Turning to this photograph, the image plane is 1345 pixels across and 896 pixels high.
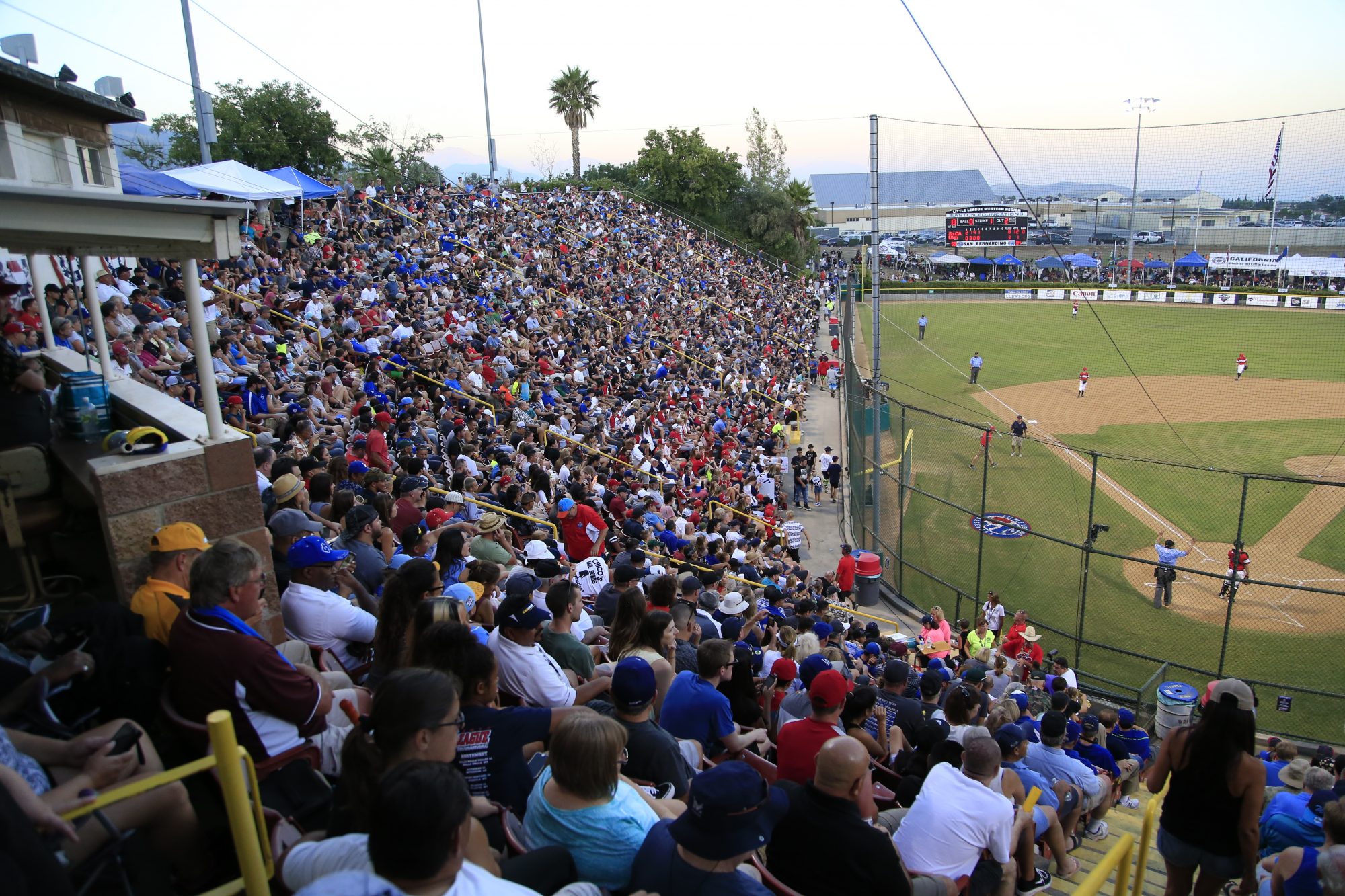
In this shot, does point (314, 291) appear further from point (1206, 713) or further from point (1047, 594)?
point (1206, 713)

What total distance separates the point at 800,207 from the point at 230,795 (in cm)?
6609

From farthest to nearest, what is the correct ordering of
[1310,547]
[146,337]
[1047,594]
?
1. [1310,547]
2. [1047,594]
3. [146,337]

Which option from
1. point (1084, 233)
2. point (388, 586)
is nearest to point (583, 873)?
point (388, 586)

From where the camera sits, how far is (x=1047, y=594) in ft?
51.6

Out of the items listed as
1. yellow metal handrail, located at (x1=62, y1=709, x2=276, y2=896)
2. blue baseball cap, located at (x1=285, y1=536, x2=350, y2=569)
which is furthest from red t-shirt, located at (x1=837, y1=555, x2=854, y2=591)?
yellow metal handrail, located at (x1=62, y1=709, x2=276, y2=896)

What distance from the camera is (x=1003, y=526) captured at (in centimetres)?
1831

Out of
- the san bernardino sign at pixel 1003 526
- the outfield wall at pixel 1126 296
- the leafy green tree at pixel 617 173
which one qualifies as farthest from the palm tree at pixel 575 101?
the san bernardino sign at pixel 1003 526

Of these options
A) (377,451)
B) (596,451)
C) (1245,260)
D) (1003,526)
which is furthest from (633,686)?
(1245,260)

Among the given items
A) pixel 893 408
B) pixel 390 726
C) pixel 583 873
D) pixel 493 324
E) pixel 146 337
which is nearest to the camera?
pixel 390 726

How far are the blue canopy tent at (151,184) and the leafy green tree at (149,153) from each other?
1713 cm

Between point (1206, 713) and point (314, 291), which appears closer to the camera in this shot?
point (1206, 713)

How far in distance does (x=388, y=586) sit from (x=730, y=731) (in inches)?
82.0

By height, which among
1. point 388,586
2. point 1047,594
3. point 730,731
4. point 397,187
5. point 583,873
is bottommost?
point 1047,594

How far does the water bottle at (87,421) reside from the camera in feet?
18.4
